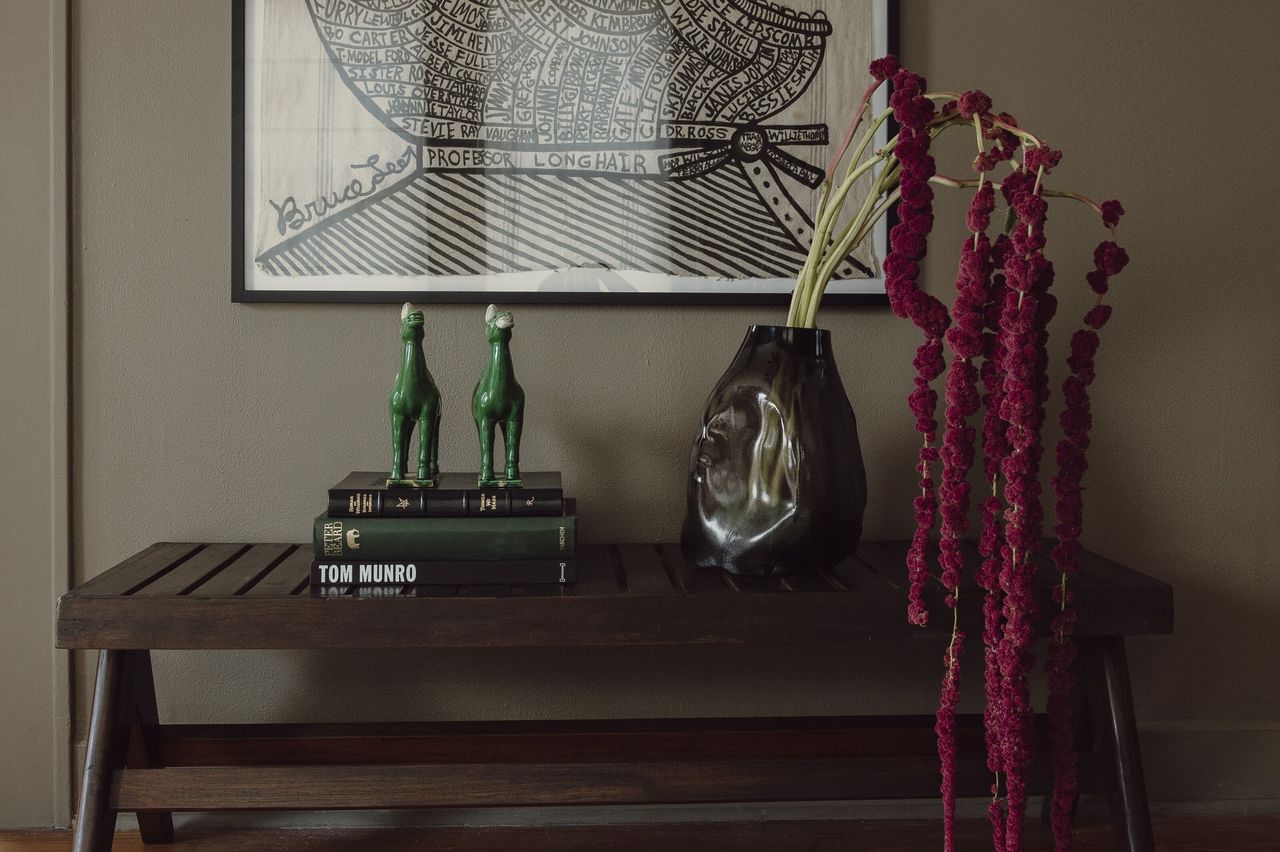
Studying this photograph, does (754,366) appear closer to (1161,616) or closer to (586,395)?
(586,395)

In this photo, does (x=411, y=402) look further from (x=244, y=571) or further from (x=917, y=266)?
(x=917, y=266)

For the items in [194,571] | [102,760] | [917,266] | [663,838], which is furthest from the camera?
[663,838]

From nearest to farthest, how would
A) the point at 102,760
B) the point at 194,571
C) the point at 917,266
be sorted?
the point at 917,266 < the point at 102,760 < the point at 194,571

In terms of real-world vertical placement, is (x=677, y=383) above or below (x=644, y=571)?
above

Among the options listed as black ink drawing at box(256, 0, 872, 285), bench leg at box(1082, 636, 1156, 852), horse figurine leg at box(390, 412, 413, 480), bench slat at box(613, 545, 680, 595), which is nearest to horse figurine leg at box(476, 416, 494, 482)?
horse figurine leg at box(390, 412, 413, 480)

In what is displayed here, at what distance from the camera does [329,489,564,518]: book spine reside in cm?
130

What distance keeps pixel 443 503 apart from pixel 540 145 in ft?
2.15

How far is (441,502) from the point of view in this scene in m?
1.31

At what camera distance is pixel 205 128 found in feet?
5.22

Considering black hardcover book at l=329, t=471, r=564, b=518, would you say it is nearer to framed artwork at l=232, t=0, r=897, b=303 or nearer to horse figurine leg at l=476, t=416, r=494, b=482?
horse figurine leg at l=476, t=416, r=494, b=482

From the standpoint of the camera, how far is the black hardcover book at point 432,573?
4.21 ft

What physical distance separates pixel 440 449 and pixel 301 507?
0.25 m

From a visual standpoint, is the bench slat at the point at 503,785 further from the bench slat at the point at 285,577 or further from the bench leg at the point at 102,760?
the bench slat at the point at 285,577

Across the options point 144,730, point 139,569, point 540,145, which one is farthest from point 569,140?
point 144,730
